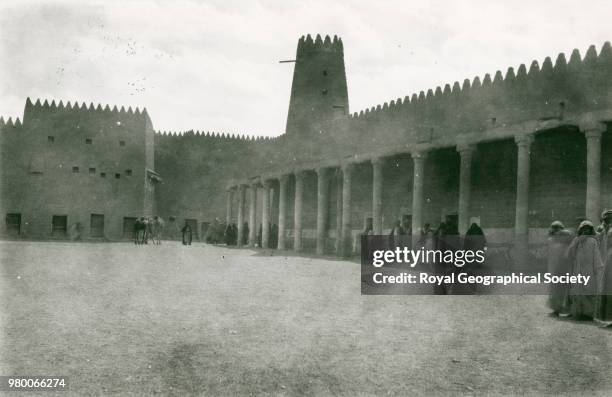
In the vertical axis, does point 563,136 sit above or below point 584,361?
above

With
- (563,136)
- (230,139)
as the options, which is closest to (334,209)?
(563,136)

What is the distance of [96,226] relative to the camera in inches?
1540

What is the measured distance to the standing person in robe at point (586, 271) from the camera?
8.84 metres

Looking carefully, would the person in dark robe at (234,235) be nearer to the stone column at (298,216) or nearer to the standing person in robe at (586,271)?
the stone column at (298,216)

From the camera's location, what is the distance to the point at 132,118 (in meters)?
41.2

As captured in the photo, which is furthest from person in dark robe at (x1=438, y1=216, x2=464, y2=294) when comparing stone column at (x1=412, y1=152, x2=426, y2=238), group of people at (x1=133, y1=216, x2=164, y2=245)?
group of people at (x1=133, y1=216, x2=164, y2=245)

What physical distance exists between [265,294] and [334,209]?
19.1 m

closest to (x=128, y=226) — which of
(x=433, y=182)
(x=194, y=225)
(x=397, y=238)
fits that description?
(x=194, y=225)

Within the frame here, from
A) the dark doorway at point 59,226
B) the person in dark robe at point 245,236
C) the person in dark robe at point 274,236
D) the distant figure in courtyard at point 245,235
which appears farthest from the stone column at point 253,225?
the dark doorway at point 59,226

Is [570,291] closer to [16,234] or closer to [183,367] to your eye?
[183,367]

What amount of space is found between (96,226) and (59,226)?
2.20 meters

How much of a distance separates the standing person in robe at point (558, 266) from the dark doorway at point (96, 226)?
111 ft

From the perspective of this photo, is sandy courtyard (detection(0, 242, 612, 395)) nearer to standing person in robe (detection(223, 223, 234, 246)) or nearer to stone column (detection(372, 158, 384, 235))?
stone column (detection(372, 158, 384, 235))

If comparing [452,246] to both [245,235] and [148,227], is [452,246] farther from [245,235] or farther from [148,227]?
[148,227]
